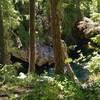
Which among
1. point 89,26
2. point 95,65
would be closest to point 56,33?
Result: point 95,65

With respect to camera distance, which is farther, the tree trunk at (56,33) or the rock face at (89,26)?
the rock face at (89,26)

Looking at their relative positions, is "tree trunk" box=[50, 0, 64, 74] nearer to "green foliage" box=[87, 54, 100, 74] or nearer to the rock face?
"green foliage" box=[87, 54, 100, 74]

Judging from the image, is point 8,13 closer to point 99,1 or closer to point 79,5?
point 99,1

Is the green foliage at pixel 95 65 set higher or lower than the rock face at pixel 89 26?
higher

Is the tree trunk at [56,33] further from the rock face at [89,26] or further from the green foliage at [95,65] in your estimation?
the rock face at [89,26]

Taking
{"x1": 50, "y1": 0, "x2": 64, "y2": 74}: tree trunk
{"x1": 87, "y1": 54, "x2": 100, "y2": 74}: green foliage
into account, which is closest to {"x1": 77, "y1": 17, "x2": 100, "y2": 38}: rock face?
{"x1": 50, "y1": 0, "x2": 64, "y2": 74}: tree trunk

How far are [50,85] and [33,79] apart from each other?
141cm

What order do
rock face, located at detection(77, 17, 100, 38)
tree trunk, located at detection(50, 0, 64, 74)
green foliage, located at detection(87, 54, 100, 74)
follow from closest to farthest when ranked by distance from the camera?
green foliage, located at detection(87, 54, 100, 74)
tree trunk, located at detection(50, 0, 64, 74)
rock face, located at detection(77, 17, 100, 38)

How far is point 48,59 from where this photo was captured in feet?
105

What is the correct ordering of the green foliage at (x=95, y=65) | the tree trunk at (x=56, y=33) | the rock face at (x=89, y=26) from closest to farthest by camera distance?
the green foliage at (x=95, y=65) < the tree trunk at (x=56, y=33) < the rock face at (x=89, y=26)

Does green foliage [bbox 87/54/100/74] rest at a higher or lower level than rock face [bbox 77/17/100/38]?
higher

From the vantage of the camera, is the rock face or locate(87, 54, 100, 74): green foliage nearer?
locate(87, 54, 100, 74): green foliage

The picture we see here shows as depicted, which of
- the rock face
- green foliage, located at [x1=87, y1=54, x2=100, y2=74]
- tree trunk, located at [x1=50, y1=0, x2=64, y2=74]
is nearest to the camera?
green foliage, located at [x1=87, y1=54, x2=100, y2=74]

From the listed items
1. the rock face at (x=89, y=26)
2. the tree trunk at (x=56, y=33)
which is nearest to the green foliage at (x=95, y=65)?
the tree trunk at (x=56, y=33)
